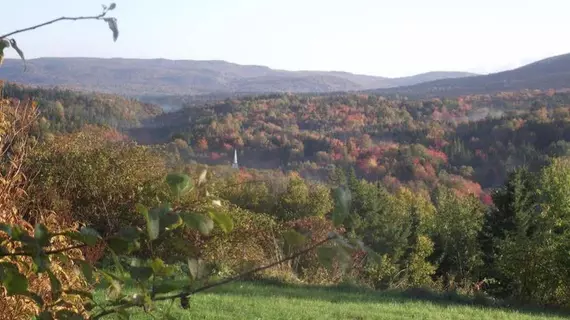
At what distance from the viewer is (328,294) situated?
8227mm

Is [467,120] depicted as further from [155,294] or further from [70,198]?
[155,294]

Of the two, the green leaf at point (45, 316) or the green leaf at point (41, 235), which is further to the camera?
the green leaf at point (45, 316)

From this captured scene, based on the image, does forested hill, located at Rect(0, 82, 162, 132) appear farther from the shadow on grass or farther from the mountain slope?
the mountain slope

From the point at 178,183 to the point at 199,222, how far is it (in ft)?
0.18

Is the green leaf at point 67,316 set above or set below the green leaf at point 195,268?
below

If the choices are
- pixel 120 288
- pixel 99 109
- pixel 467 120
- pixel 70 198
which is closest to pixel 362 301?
pixel 70 198

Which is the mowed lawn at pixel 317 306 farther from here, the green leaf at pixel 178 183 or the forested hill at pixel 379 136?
the forested hill at pixel 379 136

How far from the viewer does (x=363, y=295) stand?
8328 millimetres

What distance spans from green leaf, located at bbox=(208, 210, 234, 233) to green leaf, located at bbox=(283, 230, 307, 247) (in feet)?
0.25

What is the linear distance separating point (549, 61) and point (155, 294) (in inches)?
6132

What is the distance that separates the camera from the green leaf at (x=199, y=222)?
2.56ft

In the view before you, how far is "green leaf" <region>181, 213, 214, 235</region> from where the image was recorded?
0.78 meters

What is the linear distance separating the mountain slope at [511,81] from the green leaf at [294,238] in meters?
120

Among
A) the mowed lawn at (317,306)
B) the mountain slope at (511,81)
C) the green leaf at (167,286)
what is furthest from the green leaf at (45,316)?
the mountain slope at (511,81)
